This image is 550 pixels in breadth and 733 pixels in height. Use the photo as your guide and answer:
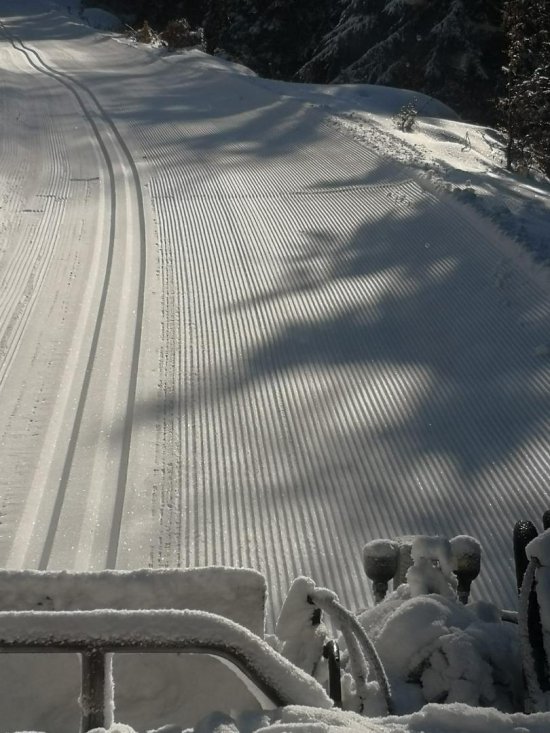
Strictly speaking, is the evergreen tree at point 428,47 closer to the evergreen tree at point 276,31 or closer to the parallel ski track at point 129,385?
the evergreen tree at point 276,31

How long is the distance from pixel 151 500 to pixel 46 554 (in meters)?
0.62

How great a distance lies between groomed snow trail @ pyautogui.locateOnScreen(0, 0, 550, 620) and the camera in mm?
4129

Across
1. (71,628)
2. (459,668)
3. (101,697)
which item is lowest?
(459,668)

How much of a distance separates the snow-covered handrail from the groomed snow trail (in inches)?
70.5

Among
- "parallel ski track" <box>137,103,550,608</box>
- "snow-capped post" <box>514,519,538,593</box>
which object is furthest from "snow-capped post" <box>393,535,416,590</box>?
"parallel ski track" <box>137,103,550,608</box>

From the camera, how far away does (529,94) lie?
540 inches

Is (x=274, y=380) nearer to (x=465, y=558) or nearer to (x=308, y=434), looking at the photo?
(x=308, y=434)

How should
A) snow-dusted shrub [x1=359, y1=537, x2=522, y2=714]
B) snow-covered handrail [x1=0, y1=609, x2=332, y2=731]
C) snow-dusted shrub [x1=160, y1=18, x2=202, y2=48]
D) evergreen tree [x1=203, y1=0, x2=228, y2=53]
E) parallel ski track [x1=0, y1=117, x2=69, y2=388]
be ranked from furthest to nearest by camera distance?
1. evergreen tree [x1=203, y1=0, x2=228, y2=53]
2. snow-dusted shrub [x1=160, y1=18, x2=202, y2=48]
3. parallel ski track [x1=0, y1=117, x2=69, y2=388]
4. snow-dusted shrub [x1=359, y1=537, x2=522, y2=714]
5. snow-covered handrail [x1=0, y1=609, x2=332, y2=731]

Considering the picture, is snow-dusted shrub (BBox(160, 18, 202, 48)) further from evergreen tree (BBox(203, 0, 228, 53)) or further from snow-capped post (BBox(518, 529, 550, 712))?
snow-capped post (BBox(518, 529, 550, 712))

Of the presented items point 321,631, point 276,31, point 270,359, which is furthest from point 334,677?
point 276,31

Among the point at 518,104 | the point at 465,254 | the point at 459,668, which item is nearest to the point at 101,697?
the point at 459,668

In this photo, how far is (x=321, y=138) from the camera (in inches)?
514

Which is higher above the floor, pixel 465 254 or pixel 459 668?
pixel 459 668

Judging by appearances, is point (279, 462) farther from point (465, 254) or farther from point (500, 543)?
point (465, 254)
